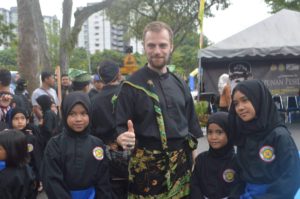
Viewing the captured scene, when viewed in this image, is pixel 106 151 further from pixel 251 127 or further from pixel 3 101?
pixel 3 101

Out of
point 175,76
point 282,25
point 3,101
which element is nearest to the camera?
point 175,76

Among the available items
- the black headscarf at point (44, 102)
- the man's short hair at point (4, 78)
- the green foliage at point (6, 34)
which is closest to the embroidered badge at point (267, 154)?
the man's short hair at point (4, 78)

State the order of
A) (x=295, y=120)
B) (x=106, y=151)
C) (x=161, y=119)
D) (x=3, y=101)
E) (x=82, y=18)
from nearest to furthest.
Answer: (x=161, y=119)
(x=106, y=151)
(x=3, y=101)
(x=295, y=120)
(x=82, y=18)

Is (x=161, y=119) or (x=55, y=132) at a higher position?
(x=161, y=119)

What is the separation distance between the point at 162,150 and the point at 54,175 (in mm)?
875

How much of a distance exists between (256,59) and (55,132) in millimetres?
7729

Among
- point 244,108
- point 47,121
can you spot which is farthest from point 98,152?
point 47,121

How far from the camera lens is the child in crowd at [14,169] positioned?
3.52 m

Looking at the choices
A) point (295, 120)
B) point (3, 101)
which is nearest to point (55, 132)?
point (3, 101)

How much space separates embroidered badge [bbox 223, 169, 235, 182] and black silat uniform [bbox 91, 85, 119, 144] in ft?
3.66

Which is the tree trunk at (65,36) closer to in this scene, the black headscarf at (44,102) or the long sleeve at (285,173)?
the black headscarf at (44,102)

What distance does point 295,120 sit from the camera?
488 inches

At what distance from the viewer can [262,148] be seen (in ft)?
9.38

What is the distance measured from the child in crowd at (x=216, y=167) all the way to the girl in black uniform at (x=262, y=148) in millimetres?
218
